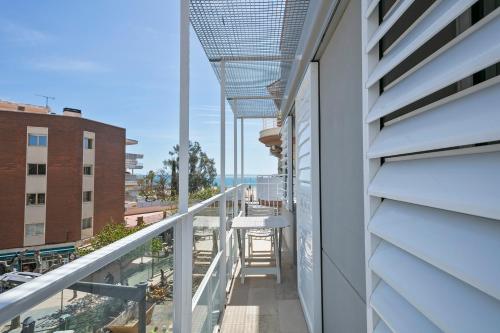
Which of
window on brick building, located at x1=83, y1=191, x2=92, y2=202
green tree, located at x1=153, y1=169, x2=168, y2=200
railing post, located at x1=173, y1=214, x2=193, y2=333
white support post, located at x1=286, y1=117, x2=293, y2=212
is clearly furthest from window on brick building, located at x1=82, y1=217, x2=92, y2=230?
railing post, located at x1=173, y1=214, x2=193, y2=333

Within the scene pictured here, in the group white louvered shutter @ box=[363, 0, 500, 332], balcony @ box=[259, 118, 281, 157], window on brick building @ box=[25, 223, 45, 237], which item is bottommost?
window on brick building @ box=[25, 223, 45, 237]

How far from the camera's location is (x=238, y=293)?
371 centimetres

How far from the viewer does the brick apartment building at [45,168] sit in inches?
Result: 169

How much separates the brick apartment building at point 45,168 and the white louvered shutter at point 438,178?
399cm

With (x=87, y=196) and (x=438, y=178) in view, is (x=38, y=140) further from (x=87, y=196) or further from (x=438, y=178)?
(x=87, y=196)

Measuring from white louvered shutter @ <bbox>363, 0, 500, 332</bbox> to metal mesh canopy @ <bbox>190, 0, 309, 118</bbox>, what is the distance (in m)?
1.74

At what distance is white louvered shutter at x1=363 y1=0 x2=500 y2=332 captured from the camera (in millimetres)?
423

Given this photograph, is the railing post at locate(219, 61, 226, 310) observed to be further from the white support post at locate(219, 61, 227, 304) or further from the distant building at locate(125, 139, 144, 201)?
the distant building at locate(125, 139, 144, 201)

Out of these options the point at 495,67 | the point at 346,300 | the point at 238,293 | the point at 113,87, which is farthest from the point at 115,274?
the point at 113,87

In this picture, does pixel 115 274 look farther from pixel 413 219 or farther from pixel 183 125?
pixel 183 125

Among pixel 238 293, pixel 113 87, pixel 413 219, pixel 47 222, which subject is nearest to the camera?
pixel 413 219

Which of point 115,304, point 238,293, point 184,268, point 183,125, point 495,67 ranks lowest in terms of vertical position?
point 238,293

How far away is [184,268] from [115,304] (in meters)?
0.78

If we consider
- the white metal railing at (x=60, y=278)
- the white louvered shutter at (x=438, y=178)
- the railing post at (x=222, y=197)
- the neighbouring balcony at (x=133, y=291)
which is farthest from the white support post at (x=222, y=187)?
the white louvered shutter at (x=438, y=178)
